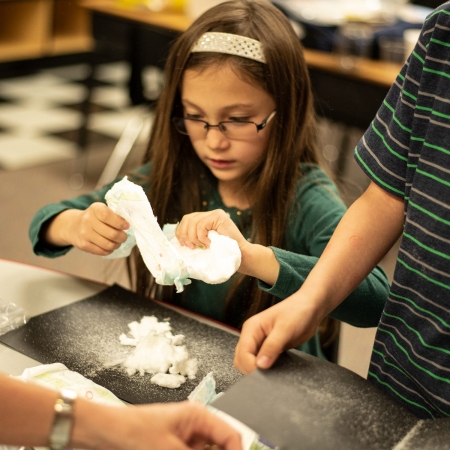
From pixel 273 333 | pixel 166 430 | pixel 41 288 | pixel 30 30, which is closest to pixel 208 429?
pixel 166 430

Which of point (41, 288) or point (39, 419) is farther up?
point (39, 419)

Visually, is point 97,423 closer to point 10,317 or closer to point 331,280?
point 331,280

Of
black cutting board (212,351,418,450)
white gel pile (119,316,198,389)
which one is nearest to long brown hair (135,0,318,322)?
white gel pile (119,316,198,389)

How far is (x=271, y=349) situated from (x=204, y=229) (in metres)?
0.23

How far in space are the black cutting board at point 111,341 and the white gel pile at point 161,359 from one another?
0.01m

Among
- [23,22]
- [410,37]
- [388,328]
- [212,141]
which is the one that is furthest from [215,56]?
[23,22]

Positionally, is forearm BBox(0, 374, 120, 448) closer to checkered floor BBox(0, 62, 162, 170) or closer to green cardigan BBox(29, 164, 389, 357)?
green cardigan BBox(29, 164, 389, 357)

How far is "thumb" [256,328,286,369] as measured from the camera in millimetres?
761

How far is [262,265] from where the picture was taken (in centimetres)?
97

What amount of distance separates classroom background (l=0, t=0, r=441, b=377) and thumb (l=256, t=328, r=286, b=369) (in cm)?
27

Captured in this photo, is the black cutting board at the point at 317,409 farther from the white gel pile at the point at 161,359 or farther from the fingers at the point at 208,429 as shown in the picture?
the white gel pile at the point at 161,359

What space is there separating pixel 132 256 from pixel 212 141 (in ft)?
0.76

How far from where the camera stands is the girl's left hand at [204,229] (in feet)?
3.06

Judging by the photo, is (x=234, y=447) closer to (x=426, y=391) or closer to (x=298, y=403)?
(x=298, y=403)
